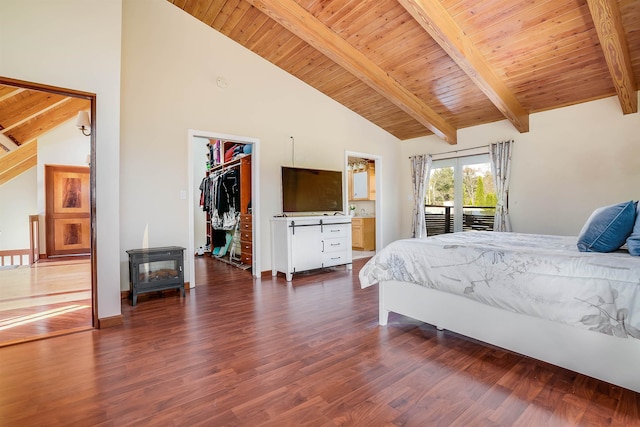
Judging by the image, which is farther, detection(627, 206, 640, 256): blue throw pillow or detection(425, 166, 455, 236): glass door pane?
detection(425, 166, 455, 236): glass door pane

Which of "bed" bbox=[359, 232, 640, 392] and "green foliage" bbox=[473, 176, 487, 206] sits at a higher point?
"green foliage" bbox=[473, 176, 487, 206]

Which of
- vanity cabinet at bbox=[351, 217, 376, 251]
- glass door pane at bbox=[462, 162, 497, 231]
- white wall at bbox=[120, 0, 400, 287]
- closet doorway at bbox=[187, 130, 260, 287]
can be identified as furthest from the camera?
vanity cabinet at bbox=[351, 217, 376, 251]

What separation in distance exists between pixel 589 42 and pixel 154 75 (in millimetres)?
4824

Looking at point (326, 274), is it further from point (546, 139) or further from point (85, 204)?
point (546, 139)

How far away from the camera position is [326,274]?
15.2ft

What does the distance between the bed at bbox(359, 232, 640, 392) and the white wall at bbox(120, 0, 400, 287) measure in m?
2.78

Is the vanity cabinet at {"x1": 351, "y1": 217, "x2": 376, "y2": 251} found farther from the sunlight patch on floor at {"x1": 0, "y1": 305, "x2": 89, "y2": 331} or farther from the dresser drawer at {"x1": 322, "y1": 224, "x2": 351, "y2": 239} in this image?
the sunlight patch on floor at {"x1": 0, "y1": 305, "x2": 89, "y2": 331}

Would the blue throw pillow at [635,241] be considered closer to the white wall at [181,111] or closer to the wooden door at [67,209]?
the white wall at [181,111]

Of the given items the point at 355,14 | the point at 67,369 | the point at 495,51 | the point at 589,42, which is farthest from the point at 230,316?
the point at 589,42

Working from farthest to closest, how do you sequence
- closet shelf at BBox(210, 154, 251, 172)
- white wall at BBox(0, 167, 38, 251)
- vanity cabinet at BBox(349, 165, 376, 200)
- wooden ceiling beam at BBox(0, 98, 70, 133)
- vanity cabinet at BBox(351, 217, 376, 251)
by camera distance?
vanity cabinet at BBox(349, 165, 376, 200)
vanity cabinet at BBox(351, 217, 376, 251)
closet shelf at BBox(210, 154, 251, 172)
white wall at BBox(0, 167, 38, 251)
wooden ceiling beam at BBox(0, 98, 70, 133)

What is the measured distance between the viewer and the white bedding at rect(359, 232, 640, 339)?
1.49m

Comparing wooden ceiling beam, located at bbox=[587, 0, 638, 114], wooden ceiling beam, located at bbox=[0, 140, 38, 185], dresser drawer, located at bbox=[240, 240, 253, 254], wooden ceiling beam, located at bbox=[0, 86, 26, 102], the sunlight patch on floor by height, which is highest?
wooden ceiling beam, located at bbox=[587, 0, 638, 114]

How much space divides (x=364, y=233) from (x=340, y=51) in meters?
4.16

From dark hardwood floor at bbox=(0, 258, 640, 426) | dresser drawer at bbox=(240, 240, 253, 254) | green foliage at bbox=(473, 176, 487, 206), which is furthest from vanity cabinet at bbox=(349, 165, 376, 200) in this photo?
dark hardwood floor at bbox=(0, 258, 640, 426)
